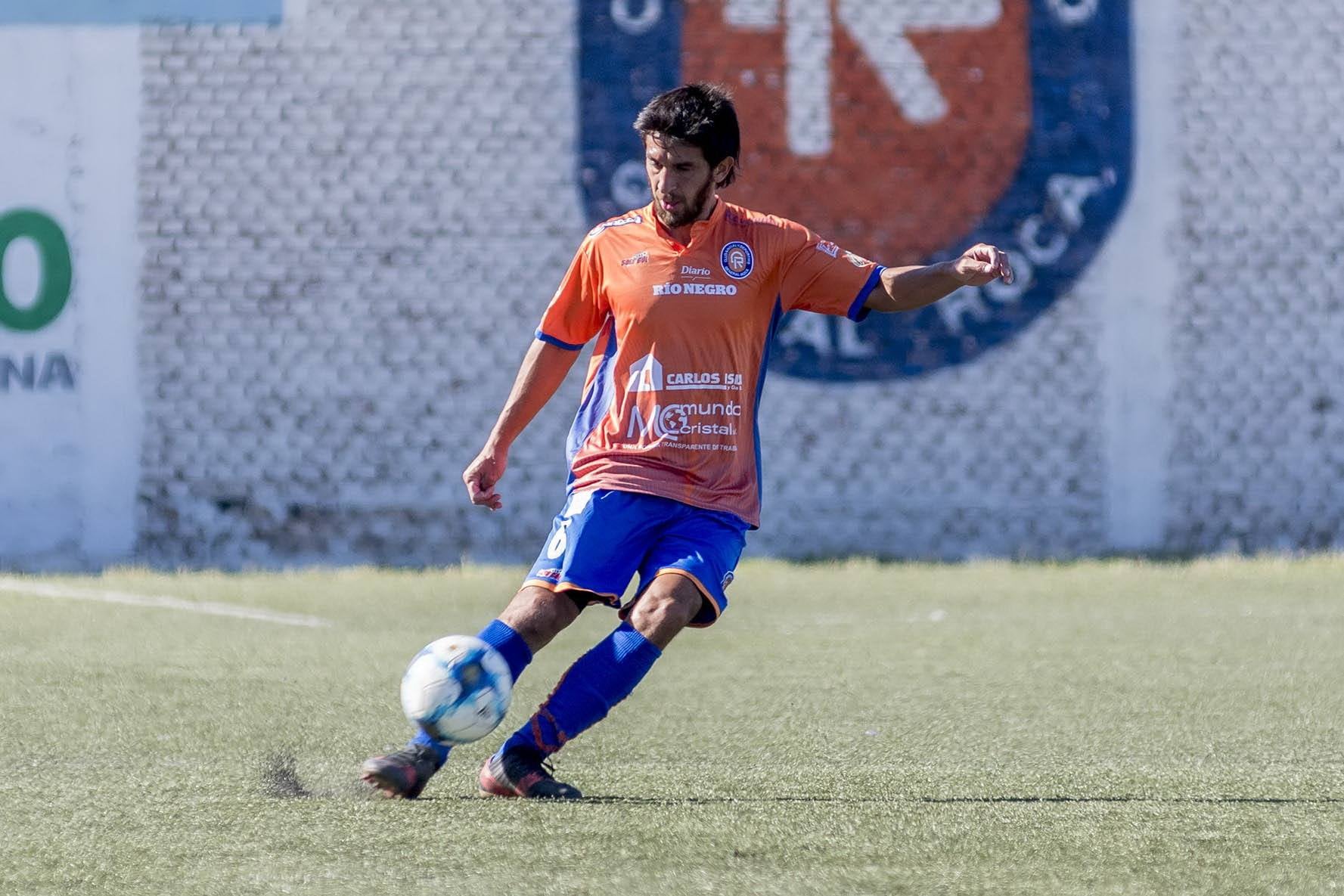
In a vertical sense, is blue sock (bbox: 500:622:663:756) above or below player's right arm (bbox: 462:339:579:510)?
below

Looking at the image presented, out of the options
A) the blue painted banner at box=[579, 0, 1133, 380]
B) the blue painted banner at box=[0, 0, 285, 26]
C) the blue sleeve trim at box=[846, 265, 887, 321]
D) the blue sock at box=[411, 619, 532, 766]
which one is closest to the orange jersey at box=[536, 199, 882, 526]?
the blue sleeve trim at box=[846, 265, 887, 321]

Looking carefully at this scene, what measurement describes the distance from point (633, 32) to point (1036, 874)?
31.0ft

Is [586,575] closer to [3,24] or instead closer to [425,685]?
[425,685]

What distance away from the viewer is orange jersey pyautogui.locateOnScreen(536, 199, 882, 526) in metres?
4.30

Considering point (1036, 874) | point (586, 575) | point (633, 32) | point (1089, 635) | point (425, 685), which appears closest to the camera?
point (1036, 874)

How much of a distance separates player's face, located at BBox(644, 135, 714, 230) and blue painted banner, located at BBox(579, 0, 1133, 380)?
24.4 ft

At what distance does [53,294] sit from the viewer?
470 inches

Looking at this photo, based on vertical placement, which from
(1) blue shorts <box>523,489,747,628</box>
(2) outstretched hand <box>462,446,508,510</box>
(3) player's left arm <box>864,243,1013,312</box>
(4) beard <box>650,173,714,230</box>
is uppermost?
(4) beard <box>650,173,714,230</box>

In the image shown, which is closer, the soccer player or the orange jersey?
the soccer player

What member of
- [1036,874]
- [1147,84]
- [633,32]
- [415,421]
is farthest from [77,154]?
[1036,874]

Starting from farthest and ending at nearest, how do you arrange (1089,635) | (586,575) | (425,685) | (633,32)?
(633,32)
(1089,635)
(586,575)
(425,685)

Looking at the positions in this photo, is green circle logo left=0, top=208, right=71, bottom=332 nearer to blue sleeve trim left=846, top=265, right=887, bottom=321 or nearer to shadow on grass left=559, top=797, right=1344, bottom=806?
blue sleeve trim left=846, top=265, right=887, bottom=321

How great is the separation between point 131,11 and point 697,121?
29.0ft

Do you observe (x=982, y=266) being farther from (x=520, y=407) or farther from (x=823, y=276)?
(x=520, y=407)
